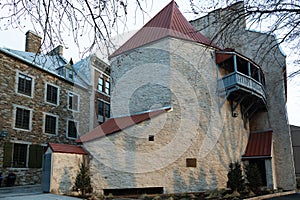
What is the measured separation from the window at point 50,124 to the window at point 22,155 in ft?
4.37

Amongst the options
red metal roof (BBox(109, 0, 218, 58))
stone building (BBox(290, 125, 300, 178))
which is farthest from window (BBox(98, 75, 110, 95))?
stone building (BBox(290, 125, 300, 178))

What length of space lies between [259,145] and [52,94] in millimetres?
13938

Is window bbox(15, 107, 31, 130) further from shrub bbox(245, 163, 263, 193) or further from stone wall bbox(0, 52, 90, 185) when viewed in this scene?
shrub bbox(245, 163, 263, 193)

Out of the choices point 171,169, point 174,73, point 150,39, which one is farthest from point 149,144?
point 150,39

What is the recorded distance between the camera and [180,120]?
14.1m

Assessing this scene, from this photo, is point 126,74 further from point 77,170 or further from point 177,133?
point 77,170

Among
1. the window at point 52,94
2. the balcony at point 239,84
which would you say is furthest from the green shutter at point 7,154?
the balcony at point 239,84

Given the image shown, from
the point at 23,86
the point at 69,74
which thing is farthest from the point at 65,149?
the point at 69,74

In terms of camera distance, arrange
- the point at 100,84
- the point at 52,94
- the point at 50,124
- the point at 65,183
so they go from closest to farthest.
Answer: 1. the point at 65,183
2. the point at 50,124
3. the point at 52,94
4. the point at 100,84

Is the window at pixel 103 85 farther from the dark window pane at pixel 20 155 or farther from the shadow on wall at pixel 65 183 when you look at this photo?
the shadow on wall at pixel 65 183

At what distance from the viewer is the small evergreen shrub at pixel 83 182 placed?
1063 cm

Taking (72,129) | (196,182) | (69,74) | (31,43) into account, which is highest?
(31,43)

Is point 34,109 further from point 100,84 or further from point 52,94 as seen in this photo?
point 100,84

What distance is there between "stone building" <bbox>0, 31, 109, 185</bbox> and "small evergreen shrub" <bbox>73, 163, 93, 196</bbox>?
4351mm
